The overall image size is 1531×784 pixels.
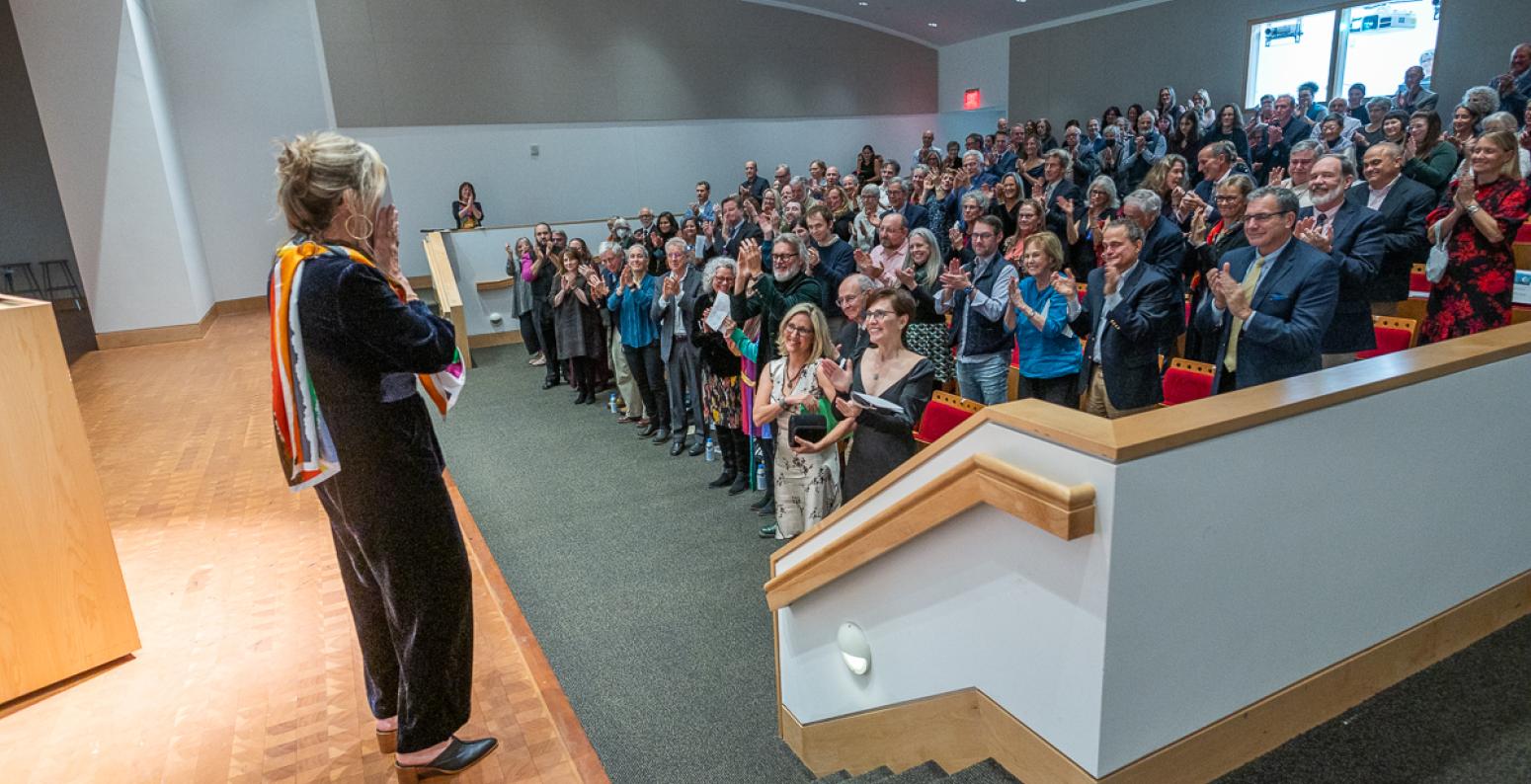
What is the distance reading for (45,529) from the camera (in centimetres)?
268

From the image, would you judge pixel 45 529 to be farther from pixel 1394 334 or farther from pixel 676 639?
pixel 1394 334

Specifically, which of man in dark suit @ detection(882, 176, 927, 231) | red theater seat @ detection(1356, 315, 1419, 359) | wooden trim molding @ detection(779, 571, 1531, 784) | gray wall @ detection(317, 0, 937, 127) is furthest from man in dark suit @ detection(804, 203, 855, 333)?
gray wall @ detection(317, 0, 937, 127)

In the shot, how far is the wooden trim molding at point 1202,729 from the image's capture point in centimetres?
158

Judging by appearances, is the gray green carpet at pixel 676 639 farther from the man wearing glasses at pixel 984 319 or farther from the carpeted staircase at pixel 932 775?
the man wearing glasses at pixel 984 319

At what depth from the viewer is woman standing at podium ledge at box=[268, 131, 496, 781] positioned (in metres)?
1.73

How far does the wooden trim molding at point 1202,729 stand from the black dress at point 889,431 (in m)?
1.01

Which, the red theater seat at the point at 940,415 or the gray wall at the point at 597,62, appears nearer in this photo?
the red theater seat at the point at 940,415

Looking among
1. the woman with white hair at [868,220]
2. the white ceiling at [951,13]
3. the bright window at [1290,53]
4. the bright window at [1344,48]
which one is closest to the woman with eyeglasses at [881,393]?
the woman with white hair at [868,220]

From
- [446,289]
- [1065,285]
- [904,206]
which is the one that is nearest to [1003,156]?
[904,206]

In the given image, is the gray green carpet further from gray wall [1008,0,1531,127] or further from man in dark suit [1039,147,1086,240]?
gray wall [1008,0,1531,127]

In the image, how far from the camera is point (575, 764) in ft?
7.61

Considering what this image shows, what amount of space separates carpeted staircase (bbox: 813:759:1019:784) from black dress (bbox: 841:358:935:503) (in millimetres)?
1083

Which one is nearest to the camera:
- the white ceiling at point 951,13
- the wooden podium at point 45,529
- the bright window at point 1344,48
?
the wooden podium at point 45,529

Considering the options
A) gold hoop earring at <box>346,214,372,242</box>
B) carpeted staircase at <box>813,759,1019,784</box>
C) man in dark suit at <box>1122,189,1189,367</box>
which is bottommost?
carpeted staircase at <box>813,759,1019,784</box>
